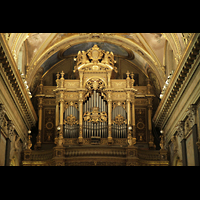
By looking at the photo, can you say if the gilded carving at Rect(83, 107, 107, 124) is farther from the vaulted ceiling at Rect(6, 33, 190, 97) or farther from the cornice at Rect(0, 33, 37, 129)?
the vaulted ceiling at Rect(6, 33, 190, 97)

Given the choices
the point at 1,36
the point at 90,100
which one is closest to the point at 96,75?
the point at 90,100

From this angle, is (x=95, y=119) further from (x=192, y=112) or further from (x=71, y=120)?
(x=192, y=112)

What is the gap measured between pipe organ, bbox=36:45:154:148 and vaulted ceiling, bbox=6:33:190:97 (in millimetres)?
712

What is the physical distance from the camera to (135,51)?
20609 millimetres

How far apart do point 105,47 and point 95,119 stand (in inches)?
168

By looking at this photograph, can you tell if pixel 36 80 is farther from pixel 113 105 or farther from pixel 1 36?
pixel 1 36

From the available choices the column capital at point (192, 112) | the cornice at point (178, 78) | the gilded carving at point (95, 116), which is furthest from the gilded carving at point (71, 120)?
the column capital at point (192, 112)

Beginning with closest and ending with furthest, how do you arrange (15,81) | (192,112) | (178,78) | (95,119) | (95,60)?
(192,112) → (178,78) → (15,81) → (95,119) → (95,60)

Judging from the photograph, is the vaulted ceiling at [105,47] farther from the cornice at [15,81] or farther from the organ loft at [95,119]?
the cornice at [15,81]

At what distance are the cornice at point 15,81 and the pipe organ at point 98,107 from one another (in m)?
1.26

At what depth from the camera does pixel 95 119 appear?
1922 centimetres

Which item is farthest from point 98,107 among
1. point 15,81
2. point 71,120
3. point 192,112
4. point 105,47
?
point 192,112

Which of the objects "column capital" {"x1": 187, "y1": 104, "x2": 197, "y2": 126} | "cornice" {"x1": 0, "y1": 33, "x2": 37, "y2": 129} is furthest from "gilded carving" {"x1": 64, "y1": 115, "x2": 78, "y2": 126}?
"column capital" {"x1": 187, "y1": 104, "x2": 197, "y2": 126}

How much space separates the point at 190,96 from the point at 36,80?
8.97 metres
